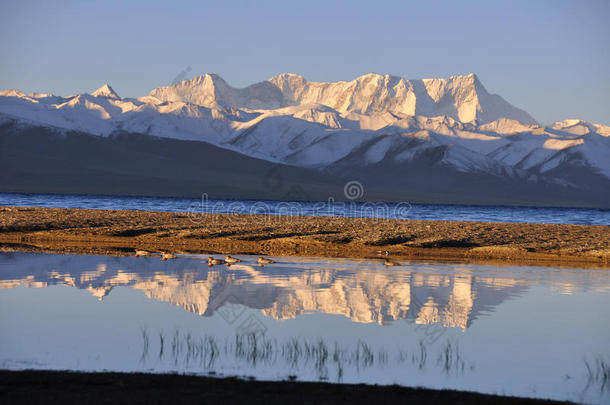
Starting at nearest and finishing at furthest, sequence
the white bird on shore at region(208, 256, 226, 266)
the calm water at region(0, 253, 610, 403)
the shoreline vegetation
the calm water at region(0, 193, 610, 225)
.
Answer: the calm water at region(0, 253, 610, 403) → the white bird on shore at region(208, 256, 226, 266) → the shoreline vegetation → the calm water at region(0, 193, 610, 225)

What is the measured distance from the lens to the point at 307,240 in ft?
122

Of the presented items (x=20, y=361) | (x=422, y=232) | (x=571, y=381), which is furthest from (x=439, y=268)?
(x=20, y=361)

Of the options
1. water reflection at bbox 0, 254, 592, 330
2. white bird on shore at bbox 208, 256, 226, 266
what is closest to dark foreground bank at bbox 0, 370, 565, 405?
water reflection at bbox 0, 254, 592, 330

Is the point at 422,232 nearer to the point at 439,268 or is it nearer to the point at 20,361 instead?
the point at 439,268

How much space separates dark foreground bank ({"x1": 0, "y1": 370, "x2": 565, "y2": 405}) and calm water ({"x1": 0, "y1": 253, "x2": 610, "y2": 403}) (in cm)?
76

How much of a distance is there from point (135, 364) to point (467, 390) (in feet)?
16.4

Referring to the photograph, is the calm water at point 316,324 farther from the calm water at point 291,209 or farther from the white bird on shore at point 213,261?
the calm water at point 291,209

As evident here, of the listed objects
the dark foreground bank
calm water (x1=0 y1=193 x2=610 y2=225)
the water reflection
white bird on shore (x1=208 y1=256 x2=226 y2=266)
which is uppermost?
calm water (x1=0 y1=193 x2=610 y2=225)

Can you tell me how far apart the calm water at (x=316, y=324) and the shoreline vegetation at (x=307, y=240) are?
22.6ft

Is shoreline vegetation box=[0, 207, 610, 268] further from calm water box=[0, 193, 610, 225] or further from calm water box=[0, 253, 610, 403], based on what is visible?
calm water box=[0, 193, 610, 225]

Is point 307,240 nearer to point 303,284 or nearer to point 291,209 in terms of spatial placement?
point 303,284

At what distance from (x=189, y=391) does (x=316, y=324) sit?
241 inches

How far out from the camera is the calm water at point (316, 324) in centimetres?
1311

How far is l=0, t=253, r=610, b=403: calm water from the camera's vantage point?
13.1 m
